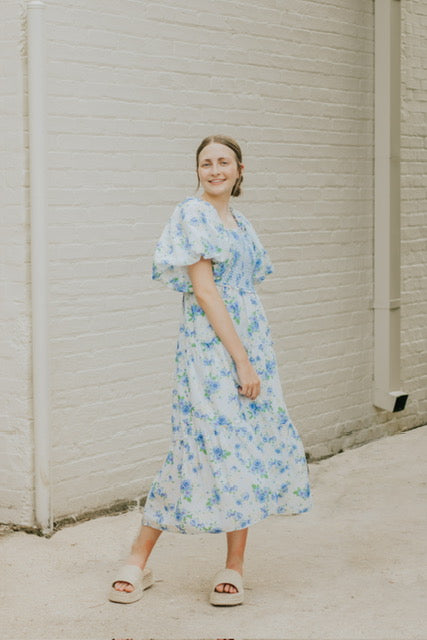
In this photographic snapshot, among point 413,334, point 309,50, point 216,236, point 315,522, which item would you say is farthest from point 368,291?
point 216,236

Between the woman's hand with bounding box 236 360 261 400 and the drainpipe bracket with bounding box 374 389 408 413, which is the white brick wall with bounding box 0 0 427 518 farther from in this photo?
the woman's hand with bounding box 236 360 261 400

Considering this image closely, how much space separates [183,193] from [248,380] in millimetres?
1858

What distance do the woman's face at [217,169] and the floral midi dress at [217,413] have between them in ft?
0.23

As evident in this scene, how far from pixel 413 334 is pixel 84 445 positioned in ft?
9.92

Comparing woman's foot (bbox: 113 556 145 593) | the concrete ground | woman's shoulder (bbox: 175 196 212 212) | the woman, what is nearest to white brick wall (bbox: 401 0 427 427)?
the concrete ground

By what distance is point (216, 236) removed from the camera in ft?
15.1

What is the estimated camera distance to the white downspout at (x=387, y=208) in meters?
7.58

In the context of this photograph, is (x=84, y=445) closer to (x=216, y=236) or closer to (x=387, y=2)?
(x=216, y=236)

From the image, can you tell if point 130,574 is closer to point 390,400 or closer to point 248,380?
point 248,380

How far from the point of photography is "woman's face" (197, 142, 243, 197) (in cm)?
469

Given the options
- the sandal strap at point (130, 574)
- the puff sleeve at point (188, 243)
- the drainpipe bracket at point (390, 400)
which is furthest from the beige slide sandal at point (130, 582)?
the drainpipe bracket at point (390, 400)

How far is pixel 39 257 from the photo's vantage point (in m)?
5.47

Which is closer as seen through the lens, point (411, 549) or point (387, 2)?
point (411, 549)

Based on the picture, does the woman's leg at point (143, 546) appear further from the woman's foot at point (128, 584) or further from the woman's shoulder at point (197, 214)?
the woman's shoulder at point (197, 214)
